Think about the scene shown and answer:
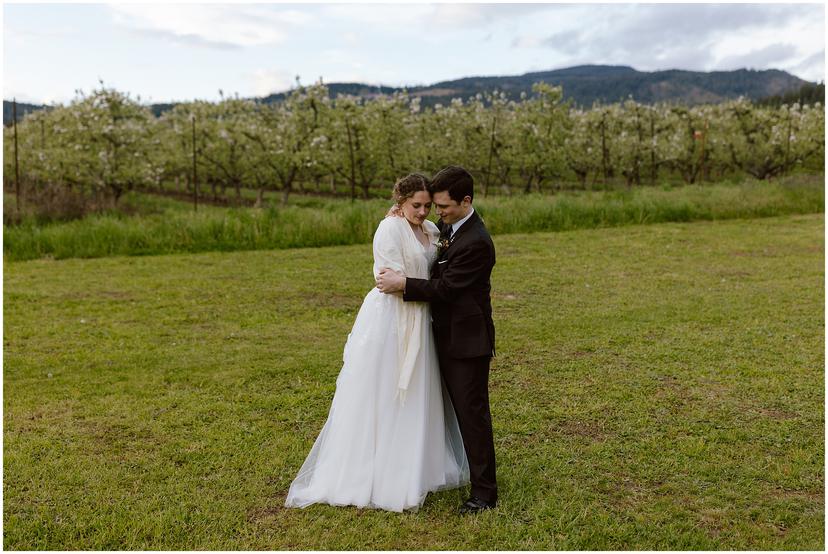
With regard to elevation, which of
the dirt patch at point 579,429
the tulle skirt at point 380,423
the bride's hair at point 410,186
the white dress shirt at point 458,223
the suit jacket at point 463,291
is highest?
the bride's hair at point 410,186

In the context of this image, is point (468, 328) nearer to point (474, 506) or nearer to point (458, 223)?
point (458, 223)

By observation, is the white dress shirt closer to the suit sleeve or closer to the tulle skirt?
the suit sleeve

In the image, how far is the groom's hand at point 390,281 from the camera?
4680mm

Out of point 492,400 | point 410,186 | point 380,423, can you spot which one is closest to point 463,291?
point 410,186

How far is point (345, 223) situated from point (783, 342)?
10320 millimetres

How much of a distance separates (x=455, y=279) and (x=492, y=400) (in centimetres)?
286

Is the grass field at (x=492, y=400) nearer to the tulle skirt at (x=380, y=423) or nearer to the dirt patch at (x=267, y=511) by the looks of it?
the dirt patch at (x=267, y=511)

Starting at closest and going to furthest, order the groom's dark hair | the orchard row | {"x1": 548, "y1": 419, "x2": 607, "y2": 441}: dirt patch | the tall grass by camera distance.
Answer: the groom's dark hair, {"x1": 548, "y1": 419, "x2": 607, "y2": 441}: dirt patch, the tall grass, the orchard row

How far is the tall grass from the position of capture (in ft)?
51.4

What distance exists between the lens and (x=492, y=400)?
23.6 ft

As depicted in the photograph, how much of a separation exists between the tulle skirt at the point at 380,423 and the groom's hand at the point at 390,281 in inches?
9.4

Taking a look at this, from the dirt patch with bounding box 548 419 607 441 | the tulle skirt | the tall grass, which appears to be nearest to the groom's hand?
the tulle skirt

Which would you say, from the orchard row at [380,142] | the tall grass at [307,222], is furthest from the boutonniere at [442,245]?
the orchard row at [380,142]

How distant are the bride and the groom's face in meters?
0.20
